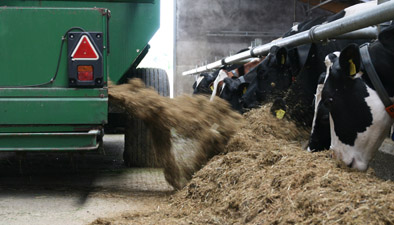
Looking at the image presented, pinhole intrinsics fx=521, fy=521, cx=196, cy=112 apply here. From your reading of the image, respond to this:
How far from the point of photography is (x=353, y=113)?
387 centimetres

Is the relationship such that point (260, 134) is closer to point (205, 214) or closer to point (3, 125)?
point (205, 214)

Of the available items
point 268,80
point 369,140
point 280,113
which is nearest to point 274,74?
point 268,80

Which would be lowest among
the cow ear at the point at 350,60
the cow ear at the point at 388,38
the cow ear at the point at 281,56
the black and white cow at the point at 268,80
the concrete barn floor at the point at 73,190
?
the concrete barn floor at the point at 73,190

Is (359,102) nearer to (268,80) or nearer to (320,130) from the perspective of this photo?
(320,130)

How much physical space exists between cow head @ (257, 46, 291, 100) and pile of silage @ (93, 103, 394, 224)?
46.1 inches

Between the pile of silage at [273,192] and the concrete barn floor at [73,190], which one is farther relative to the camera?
the concrete barn floor at [73,190]

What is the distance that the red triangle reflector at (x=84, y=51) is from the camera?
5102 millimetres

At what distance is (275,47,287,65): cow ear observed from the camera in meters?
6.22

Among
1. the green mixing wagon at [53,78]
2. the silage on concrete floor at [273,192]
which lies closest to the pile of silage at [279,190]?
the silage on concrete floor at [273,192]

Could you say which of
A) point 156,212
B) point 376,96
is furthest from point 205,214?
point 376,96

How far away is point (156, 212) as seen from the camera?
410 cm

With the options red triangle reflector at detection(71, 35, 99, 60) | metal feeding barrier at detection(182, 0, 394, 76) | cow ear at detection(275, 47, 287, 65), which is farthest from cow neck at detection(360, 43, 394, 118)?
red triangle reflector at detection(71, 35, 99, 60)

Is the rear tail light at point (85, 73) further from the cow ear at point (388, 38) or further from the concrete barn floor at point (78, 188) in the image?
the cow ear at point (388, 38)

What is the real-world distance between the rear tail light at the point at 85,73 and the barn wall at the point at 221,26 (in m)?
16.3
